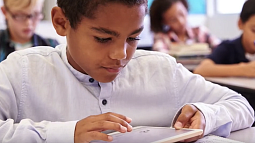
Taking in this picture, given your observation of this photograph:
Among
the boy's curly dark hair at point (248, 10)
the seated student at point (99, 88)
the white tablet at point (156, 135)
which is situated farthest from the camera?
the boy's curly dark hair at point (248, 10)

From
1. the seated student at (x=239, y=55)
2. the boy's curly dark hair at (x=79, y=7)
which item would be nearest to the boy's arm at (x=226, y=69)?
the seated student at (x=239, y=55)

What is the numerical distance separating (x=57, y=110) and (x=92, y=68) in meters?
0.15

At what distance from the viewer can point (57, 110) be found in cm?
94

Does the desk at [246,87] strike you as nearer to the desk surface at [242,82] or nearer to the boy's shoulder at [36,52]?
the desk surface at [242,82]

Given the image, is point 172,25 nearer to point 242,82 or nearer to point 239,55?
point 239,55

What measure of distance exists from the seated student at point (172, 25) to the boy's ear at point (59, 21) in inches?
90.8

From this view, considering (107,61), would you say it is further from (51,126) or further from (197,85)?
(197,85)

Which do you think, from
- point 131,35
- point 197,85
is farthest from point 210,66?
point 131,35

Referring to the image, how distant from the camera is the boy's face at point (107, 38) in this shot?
2.65ft

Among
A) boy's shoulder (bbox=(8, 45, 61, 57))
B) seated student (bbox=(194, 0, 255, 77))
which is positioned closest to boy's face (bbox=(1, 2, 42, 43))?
seated student (bbox=(194, 0, 255, 77))

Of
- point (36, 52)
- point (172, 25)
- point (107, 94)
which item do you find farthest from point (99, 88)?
point (172, 25)

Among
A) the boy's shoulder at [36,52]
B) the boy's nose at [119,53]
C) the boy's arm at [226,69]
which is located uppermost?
the boy's nose at [119,53]

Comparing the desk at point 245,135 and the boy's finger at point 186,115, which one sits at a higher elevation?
the boy's finger at point 186,115

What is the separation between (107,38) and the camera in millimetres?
817
